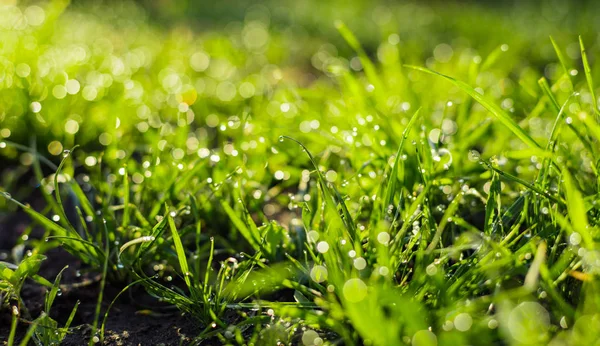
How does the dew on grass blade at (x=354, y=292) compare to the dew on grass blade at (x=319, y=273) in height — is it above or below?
above

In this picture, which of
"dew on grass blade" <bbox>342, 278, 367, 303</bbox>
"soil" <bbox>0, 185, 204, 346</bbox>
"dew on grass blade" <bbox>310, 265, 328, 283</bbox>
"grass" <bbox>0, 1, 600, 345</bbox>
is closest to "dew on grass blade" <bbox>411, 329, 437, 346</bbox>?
"grass" <bbox>0, 1, 600, 345</bbox>

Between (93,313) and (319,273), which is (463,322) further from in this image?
(93,313)

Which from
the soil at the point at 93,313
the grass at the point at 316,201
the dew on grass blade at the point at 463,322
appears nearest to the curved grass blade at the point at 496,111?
the grass at the point at 316,201

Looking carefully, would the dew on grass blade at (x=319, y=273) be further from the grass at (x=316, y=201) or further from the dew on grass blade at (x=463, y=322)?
the dew on grass blade at (x=463, y=322)

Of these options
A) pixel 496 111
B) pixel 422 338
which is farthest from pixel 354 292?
pixel 496 111

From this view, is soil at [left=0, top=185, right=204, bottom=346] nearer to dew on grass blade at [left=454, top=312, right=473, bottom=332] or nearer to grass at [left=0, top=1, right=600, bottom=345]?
grass at [left=0, top=1, right=600, bottom=345]

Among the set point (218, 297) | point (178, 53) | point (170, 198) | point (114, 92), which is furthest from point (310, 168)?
point (178, 53)

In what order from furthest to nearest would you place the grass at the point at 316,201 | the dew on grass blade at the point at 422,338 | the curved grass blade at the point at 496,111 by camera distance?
the curved grass blade at the point at 496,111, the grass at the point at 316,201, the dew on grass blade at the point at 422,338

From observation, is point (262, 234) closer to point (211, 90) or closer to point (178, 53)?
point (211, 90)
